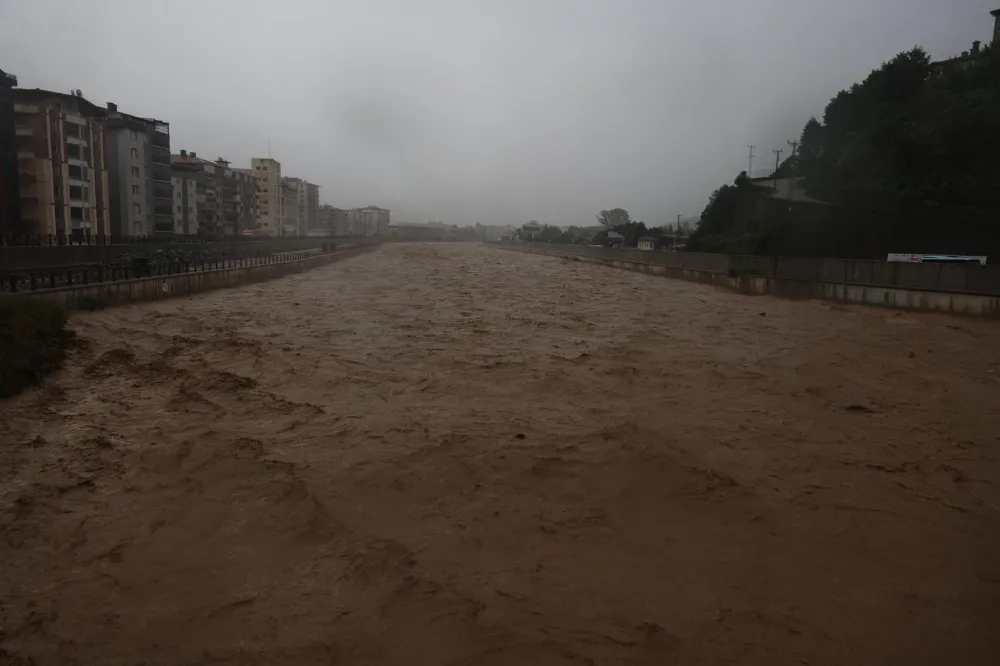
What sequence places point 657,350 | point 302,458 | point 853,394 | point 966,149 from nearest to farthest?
point 302,458, point 853,394, point 657,350, point 966,149

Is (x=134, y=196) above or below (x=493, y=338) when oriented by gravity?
above

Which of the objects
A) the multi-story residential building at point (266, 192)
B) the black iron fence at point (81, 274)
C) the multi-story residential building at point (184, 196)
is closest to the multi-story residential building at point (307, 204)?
the multi-story residential building at point (266, 192)

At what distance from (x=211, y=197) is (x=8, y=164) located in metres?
36.1

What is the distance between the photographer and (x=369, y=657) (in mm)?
4113

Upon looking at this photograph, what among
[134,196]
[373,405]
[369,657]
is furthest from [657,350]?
[134,196]

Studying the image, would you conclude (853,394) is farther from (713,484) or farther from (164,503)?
(164,503)

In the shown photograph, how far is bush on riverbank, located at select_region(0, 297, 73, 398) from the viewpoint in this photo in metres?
11.1

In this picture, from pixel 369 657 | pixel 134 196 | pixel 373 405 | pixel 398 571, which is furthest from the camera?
pixel 134 196

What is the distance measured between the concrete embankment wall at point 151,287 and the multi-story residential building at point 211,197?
3085 centimetres

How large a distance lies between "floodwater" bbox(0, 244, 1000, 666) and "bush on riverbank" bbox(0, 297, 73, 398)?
49 centimetres

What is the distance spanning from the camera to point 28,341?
12.6m

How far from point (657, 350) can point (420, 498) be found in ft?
31.1

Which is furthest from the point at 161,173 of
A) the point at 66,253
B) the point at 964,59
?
the point at 964,59

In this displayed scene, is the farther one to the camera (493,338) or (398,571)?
(493,338)
